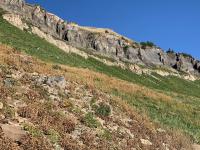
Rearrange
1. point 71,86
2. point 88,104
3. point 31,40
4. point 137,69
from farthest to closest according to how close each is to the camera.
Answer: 1. point 137,69
2. point 31,40
3. point 71,86
4. point 88,104

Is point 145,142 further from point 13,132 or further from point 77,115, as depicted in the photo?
point 13,132

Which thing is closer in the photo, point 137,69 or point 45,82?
point 45,82

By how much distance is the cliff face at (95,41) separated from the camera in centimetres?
9594

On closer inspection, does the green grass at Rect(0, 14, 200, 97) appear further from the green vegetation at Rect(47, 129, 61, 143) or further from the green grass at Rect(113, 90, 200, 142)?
the green vegetation at Rect(47, 129, 61, 143)

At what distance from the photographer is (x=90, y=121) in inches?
882

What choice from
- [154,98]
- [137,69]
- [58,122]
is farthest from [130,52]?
[58,122]

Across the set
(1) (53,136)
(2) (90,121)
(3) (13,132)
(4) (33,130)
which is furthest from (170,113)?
(3) (13,132)

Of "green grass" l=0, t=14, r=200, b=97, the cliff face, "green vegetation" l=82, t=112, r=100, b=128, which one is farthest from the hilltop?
the cliff face

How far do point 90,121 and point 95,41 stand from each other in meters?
88.1

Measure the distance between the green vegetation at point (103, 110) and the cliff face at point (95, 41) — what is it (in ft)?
213

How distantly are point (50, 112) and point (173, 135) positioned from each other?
32.5 feet

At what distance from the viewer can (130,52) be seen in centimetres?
11744

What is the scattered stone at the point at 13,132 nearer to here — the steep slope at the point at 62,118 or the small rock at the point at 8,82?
the steep slope at the point at 62,118

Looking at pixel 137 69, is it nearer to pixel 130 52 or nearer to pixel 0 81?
pixel 130 52
